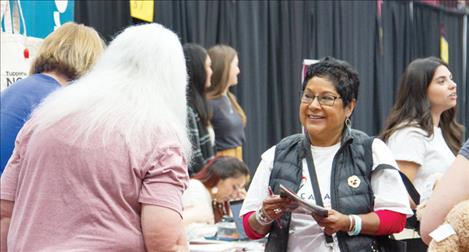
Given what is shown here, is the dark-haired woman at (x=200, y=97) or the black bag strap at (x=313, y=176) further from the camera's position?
the dark-haired woman at (x=200, y=97)

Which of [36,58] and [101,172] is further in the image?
[36,58]

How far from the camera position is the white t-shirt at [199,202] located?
335 centimetres

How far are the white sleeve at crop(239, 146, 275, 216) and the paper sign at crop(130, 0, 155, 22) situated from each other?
201cm

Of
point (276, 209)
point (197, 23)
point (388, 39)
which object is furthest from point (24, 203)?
A: point (388, 39)

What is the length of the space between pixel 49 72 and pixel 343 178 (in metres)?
1.01

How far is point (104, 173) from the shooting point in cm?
164

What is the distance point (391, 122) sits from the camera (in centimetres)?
323

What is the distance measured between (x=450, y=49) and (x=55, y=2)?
610cm

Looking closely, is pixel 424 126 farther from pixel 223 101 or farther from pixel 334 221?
pixel 223 101

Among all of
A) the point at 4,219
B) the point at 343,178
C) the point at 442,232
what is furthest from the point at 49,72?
the point at 442,232

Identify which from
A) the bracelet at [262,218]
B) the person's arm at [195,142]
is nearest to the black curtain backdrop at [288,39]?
the person's arm at [195,142]

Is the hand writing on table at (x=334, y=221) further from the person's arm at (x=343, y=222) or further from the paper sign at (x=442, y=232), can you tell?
the paper sign at (x=442, y=232)

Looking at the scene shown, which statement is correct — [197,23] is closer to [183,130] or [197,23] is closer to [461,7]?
[183,130]

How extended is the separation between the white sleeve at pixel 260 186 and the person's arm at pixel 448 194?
0.70 m
